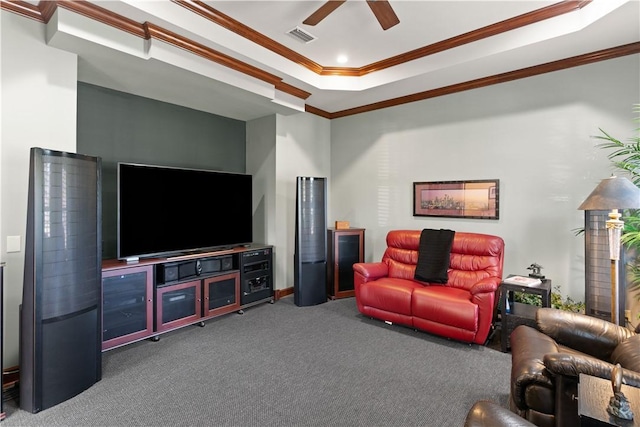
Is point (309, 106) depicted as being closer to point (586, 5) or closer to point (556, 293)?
point (586, 5)

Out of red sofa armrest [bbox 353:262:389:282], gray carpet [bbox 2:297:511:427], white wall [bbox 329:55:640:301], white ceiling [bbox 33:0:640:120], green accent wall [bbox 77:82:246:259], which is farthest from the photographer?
red sofa armrest [bbox 353:262:389:282]

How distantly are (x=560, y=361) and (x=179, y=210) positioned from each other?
367cm

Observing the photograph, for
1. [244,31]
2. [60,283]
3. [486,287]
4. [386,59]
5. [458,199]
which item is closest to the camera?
[60,283]

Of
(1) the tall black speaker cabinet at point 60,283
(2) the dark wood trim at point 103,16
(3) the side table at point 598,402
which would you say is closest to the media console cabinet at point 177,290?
(1) the tall black speaker cabinet at point 60,283

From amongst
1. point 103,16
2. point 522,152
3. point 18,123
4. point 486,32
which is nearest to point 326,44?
point 486,32

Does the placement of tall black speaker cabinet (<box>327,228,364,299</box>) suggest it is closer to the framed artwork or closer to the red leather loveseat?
the red leather loveseat

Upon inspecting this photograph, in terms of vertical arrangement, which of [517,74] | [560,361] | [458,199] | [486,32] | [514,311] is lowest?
[514,311]

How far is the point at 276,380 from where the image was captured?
2605 millimetres

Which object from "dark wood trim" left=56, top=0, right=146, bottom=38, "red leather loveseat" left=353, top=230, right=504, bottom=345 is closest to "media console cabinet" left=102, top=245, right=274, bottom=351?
"red leather loveseat" left=353, top=230, right=504, bottom=345

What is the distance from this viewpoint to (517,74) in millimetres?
3783

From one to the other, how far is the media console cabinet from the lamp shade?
11.8ft

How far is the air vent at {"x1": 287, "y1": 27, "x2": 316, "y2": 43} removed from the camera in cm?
323

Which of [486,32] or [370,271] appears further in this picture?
[370,271]

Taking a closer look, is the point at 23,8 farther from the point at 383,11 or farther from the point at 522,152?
the point at 522,152
